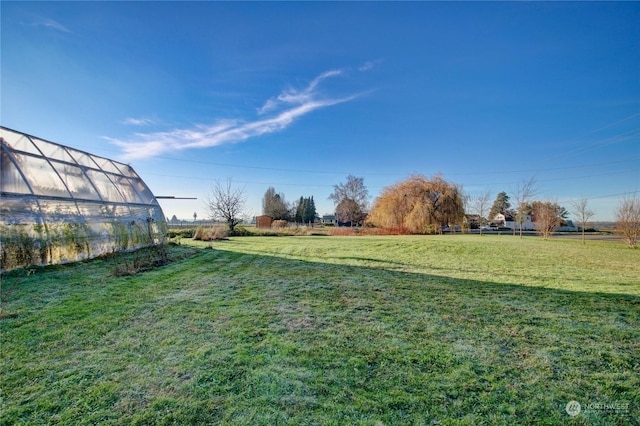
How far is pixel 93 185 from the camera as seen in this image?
9531 millimetres

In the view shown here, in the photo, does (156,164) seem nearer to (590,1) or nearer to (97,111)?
(97,111)

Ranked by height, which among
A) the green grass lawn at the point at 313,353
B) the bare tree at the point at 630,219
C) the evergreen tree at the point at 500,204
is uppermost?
the evergreen tree at the point at 500,204

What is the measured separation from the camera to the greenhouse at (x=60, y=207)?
601 cm

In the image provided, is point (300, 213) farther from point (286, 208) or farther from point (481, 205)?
point (481, 205)

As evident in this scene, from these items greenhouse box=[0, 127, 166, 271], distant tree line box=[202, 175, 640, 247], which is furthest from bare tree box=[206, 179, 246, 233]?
greenhouse box=[0, 127, 166, 271]

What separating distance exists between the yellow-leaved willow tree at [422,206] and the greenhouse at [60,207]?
69.8ft

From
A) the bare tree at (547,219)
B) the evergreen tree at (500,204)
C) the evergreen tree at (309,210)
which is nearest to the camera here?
the bare tree at (547,219)

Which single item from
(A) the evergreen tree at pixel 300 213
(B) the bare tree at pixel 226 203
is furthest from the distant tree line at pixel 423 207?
(A) the evergreen tree at pixel 300 213

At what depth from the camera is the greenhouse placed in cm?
601

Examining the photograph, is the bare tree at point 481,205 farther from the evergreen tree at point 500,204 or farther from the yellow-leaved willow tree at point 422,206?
the evergreen tree at point 500,204

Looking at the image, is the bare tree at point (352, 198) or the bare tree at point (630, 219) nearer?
the bare tree at point (630, 219)

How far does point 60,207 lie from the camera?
23.8 feet

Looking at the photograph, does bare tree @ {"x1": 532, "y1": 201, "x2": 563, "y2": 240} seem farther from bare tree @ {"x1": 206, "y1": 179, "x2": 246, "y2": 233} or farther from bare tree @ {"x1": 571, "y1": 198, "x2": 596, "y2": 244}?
bare tree @ {"x1": 206, "y1": 179, "x2": 246, "y2": 233}

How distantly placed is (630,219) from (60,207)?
27.7 meters
